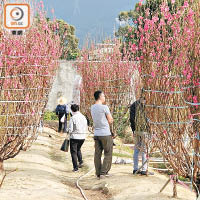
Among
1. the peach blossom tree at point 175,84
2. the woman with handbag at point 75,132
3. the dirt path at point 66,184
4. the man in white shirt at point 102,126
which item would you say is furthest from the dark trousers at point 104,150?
the peach blossom tree at point 175,84

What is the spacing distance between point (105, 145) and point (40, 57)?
2.07m

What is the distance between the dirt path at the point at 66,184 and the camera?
6.92 m

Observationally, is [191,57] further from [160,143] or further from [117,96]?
[117,96]

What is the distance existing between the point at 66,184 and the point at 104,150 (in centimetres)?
100

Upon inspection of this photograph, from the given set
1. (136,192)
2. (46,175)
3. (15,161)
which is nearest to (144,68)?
(136,192)

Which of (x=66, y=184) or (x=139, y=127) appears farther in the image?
(x=66, y=184)

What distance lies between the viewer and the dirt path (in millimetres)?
6916

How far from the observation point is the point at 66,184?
27.8 feet

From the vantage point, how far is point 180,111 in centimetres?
607

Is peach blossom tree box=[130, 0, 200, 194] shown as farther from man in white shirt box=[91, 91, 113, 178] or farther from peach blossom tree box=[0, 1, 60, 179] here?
peach blossom tree box=[0, 1, 60, 179]

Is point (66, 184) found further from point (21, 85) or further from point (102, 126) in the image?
point (21, 85)

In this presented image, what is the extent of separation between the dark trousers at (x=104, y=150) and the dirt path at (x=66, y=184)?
0.72ft

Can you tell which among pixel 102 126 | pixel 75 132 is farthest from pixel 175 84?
pixel 75 132

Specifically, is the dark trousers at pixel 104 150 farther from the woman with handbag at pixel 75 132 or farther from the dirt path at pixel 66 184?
the woman with handbag at pixel 75 132
